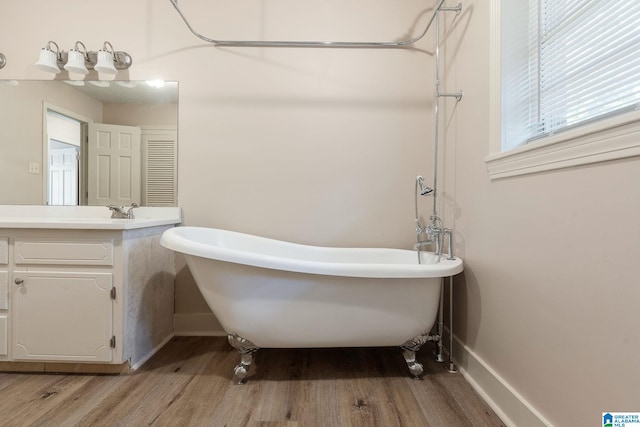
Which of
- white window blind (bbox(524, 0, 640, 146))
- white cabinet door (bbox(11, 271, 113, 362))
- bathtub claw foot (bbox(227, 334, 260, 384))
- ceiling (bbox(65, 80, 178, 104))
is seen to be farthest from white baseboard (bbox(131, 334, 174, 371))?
white window blind (bbox(524, 0, 640, 146))

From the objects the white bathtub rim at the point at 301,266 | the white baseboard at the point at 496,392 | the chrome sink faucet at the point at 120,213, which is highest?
the chrome sink faucet at the point at 120,213

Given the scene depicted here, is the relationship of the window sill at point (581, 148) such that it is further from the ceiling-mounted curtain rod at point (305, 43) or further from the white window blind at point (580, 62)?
the ceiling-mounted curtain rod at point (305, 43)

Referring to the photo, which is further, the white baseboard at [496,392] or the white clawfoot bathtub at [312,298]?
the white clawfoot bathtub at [312,298]

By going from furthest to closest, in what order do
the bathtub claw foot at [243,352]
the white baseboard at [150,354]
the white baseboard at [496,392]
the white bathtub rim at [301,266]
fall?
1. the white baseboard at [150,354]
2. the bathtub claw foot at [243,352]
3. the white bathtub rim at [301,266]
4. the white baseboard at [496,392]

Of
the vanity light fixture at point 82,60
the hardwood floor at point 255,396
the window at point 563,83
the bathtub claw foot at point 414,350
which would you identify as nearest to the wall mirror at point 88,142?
the vanity light fixture at point 82,60

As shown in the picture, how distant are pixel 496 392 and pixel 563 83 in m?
1.25

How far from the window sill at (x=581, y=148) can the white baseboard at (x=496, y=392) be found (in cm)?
86

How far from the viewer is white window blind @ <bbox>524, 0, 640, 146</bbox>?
83cm

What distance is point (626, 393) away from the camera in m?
0.76

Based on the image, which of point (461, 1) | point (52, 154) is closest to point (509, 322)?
point (461, 1)

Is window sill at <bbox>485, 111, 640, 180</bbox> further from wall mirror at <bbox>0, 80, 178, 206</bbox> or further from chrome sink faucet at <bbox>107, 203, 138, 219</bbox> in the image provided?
chrome sink faucet at <bbox>107, 203, 138, 219</bbox>

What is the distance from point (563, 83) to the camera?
106 cm

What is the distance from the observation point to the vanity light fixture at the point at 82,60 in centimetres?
189

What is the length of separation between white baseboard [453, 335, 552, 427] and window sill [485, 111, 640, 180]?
0.86 m
